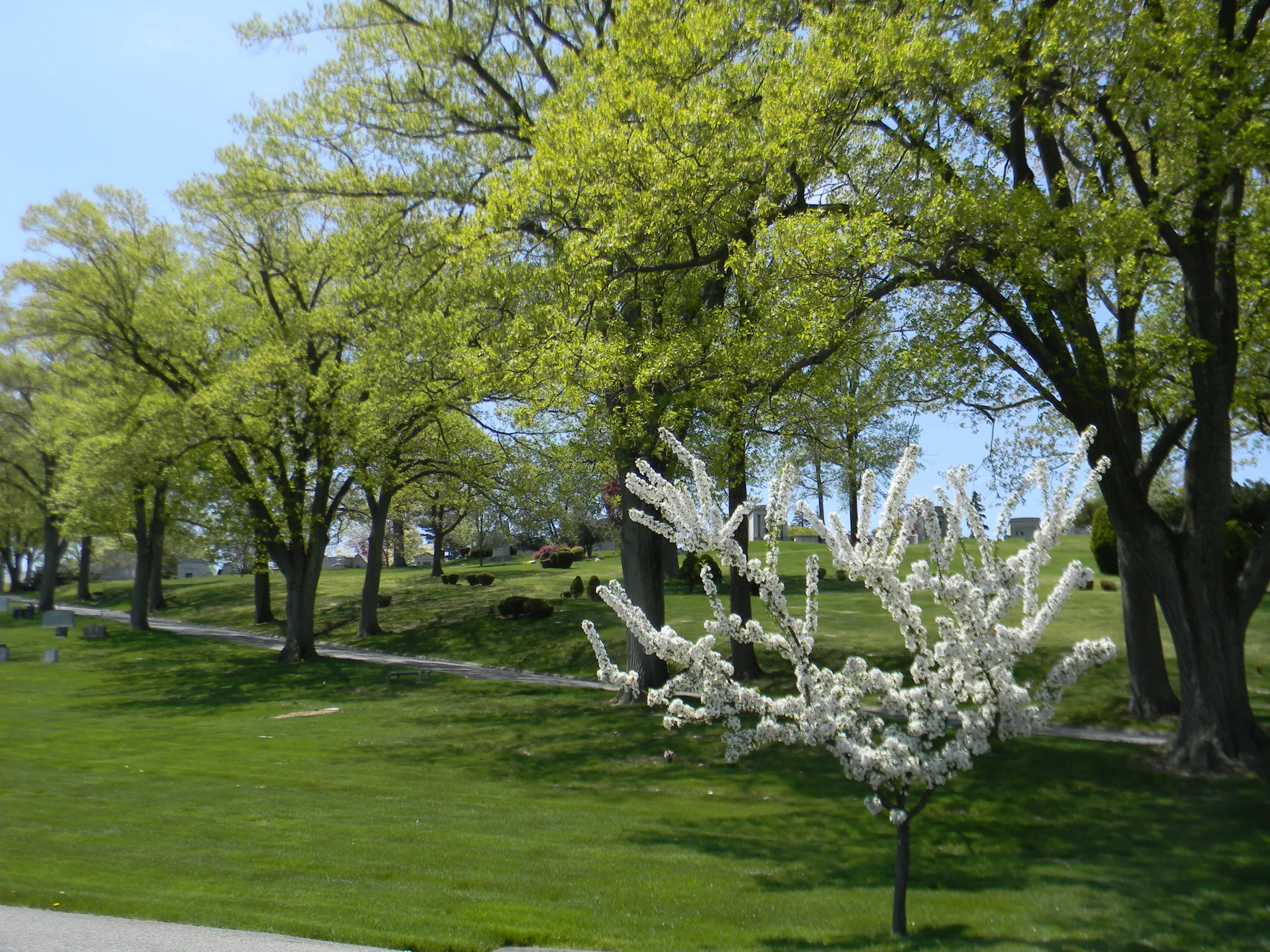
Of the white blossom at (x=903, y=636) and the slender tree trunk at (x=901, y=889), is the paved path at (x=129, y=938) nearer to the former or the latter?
the white blossom at (x=903, y=636)

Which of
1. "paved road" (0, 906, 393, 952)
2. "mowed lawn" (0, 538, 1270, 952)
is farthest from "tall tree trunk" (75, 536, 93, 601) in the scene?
"paved road" (0, 906, 393, 952)

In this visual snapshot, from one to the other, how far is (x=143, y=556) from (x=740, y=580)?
2632 cm

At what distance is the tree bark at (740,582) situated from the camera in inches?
670

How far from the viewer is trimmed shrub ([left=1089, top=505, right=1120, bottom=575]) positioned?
30.1 m

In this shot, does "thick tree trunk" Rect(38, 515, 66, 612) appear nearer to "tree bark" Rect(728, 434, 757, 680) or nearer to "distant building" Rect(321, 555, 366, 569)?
"distant building" Rect(321, 555, 366, 569)

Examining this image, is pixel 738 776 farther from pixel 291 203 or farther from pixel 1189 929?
pixel 291 203

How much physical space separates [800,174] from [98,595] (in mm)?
53990

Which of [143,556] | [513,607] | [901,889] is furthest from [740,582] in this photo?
[143,556]

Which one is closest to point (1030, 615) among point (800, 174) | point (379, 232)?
point (800, 174)

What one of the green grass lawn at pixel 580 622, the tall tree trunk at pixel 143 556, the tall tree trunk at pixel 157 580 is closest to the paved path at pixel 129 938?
the green grass lawn at pixel 580 622

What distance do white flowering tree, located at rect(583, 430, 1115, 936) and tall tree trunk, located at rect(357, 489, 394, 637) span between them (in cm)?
2527

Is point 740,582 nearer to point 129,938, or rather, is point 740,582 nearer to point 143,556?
point 129,938

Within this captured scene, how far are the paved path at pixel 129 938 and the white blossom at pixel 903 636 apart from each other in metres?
2.33

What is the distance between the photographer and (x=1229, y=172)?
1230cm
